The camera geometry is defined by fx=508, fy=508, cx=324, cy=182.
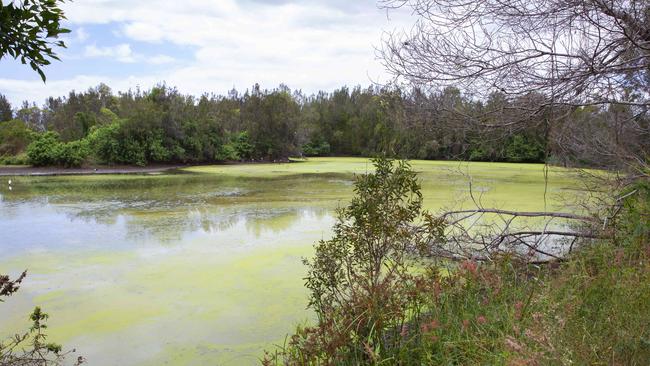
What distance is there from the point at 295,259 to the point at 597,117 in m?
4.07

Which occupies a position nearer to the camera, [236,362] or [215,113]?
[236,362]

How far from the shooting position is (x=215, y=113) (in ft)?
88.1

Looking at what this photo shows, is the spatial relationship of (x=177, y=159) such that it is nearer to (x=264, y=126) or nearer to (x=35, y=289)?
(x=264, y=126)

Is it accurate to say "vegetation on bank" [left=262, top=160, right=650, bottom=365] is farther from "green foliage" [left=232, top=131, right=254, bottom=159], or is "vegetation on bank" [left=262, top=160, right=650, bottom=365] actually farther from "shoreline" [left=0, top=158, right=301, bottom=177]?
"green foliage" [left=232, top=131, right=254, bottom=159]

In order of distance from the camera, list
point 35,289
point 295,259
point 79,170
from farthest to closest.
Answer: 1. point 79,170
2. point 295,259
3. point 35,289

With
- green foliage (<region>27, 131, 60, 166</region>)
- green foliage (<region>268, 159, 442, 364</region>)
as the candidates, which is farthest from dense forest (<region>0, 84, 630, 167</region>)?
green foliage (<region>268, 159, 442, 364</region>)

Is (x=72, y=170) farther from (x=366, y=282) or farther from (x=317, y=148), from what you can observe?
(x=366, y=282)

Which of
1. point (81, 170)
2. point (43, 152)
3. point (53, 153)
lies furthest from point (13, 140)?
point (81, 170)

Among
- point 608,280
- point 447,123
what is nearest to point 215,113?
point 447,123

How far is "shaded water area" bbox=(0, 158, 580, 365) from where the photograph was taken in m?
3.57

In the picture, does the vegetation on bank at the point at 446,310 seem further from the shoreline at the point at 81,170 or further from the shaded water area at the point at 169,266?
the shoreline at the point at 81,170

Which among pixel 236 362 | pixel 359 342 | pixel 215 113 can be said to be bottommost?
pixel 236 362

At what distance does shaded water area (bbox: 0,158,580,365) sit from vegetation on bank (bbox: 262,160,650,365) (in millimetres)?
1028

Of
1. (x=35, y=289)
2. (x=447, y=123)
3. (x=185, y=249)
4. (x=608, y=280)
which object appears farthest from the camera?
(x=185, y=249)
